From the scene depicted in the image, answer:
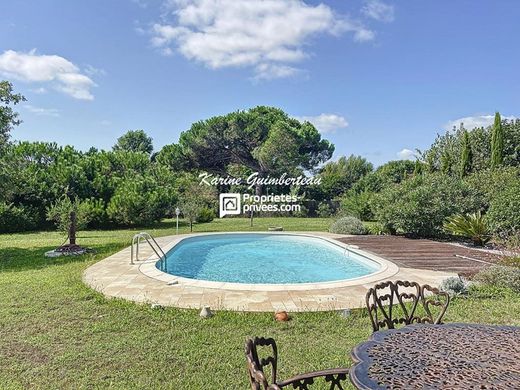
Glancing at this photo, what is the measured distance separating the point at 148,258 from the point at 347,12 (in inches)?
417

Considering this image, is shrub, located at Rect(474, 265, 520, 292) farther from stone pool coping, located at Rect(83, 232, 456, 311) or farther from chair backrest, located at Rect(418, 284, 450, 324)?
chair backrest, located at Rect(418, 284, 450, 324)

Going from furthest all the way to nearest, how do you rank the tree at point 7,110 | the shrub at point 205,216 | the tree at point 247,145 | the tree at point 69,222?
the tree at point 247,145
the shrub at point 205,216
the tree at point 69,222
the tree at point 7,110

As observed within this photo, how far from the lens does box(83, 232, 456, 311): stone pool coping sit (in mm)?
5715

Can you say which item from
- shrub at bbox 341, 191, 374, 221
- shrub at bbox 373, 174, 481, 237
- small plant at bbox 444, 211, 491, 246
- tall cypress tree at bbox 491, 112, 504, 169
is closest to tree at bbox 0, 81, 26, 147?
shrub at bbox 373, 174, 481, 237

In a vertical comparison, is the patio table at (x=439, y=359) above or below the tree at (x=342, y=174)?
below

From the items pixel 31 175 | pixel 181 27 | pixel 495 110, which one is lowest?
pixel 31 175

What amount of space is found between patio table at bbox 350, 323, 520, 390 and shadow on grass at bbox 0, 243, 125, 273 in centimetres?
874

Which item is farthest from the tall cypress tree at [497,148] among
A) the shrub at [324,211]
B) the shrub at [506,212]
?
the shrub at [324,211]

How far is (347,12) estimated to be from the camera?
43.3 ft

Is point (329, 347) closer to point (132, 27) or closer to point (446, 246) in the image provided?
point (446, 246)

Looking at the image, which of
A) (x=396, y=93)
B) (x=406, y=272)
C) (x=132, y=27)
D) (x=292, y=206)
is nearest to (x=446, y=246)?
(x=406, y=272)

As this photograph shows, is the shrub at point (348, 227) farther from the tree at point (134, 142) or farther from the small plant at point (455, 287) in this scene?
the tree at point (134, 142)

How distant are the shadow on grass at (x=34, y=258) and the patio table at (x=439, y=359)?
8.74 m

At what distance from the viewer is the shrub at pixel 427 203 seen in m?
13.6
